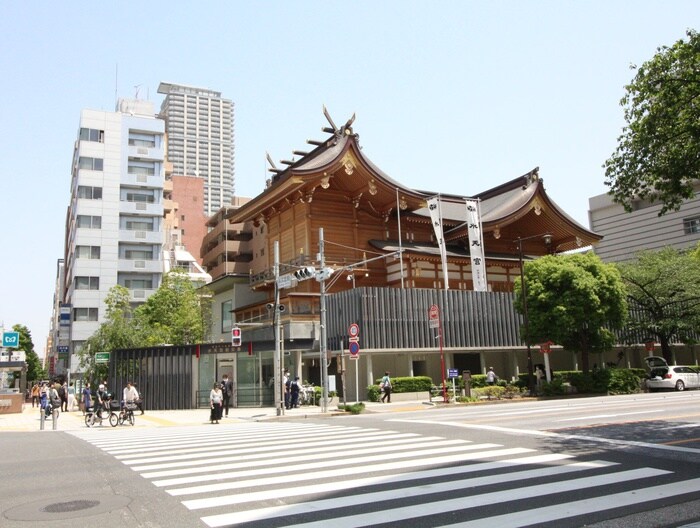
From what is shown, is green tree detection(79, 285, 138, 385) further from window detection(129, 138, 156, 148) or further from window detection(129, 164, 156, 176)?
window detection(129, 138, 156, 148)

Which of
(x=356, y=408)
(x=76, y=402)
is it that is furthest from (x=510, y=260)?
(x=76, y=402)

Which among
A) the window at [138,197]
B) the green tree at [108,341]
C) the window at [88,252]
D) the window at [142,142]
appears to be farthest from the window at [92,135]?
the green tree at [108,341]

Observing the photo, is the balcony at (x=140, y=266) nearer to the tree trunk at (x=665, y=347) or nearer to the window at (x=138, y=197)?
the window at (x=138, y=197)

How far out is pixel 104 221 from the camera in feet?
201

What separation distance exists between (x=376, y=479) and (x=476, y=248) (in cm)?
3405

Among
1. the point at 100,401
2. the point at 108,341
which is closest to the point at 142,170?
the point at 108,341

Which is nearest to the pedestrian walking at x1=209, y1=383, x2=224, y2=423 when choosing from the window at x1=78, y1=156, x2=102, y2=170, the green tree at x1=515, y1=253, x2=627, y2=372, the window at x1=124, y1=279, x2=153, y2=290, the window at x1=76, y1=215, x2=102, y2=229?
the green tree at x1=515, y1=253, x2=627, y2=372

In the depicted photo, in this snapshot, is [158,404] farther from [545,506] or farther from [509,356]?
[545,506]

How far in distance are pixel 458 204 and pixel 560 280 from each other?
1885 centimetres

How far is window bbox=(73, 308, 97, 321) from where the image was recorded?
190ft

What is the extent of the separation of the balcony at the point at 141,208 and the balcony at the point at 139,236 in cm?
203

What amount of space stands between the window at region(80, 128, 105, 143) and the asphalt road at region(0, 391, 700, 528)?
5294cm

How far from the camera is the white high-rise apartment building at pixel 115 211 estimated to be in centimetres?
5962

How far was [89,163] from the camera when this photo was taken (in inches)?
2435
